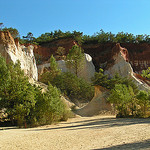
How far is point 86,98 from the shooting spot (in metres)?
33.0

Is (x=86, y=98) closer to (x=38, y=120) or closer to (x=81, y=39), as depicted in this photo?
(x=38, y=120)

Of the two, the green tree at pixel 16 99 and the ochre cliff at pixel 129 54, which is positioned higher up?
the ochre cliff at pixel 129 54

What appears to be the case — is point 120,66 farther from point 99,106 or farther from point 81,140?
point 81,140

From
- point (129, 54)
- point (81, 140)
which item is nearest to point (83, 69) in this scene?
point (129, 54)

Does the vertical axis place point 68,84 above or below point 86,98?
above

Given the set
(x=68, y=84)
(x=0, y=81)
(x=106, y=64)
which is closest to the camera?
(x=0, y=81)

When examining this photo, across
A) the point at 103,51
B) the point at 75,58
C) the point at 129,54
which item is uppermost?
the point at 103,51

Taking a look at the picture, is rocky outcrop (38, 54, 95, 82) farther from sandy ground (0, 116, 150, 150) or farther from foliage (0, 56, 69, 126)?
sandy ground (0, 116, 150, 150)

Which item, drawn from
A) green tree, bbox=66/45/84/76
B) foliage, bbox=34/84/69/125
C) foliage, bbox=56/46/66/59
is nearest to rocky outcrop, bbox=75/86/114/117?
foliage, bbox=34/84/69/125

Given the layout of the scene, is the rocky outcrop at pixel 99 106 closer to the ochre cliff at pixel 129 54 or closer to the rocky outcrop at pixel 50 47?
the ochre cliff at pixel 129 54

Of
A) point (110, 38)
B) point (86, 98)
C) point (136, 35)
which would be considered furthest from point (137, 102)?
point (136, 35)

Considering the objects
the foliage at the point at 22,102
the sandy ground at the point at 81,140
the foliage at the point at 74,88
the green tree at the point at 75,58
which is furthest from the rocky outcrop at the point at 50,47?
the sandy ground at the point at 81,140

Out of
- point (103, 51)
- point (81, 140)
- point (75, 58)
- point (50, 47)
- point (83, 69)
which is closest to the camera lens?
point (81, 140)

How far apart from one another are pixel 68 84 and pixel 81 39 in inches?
965
